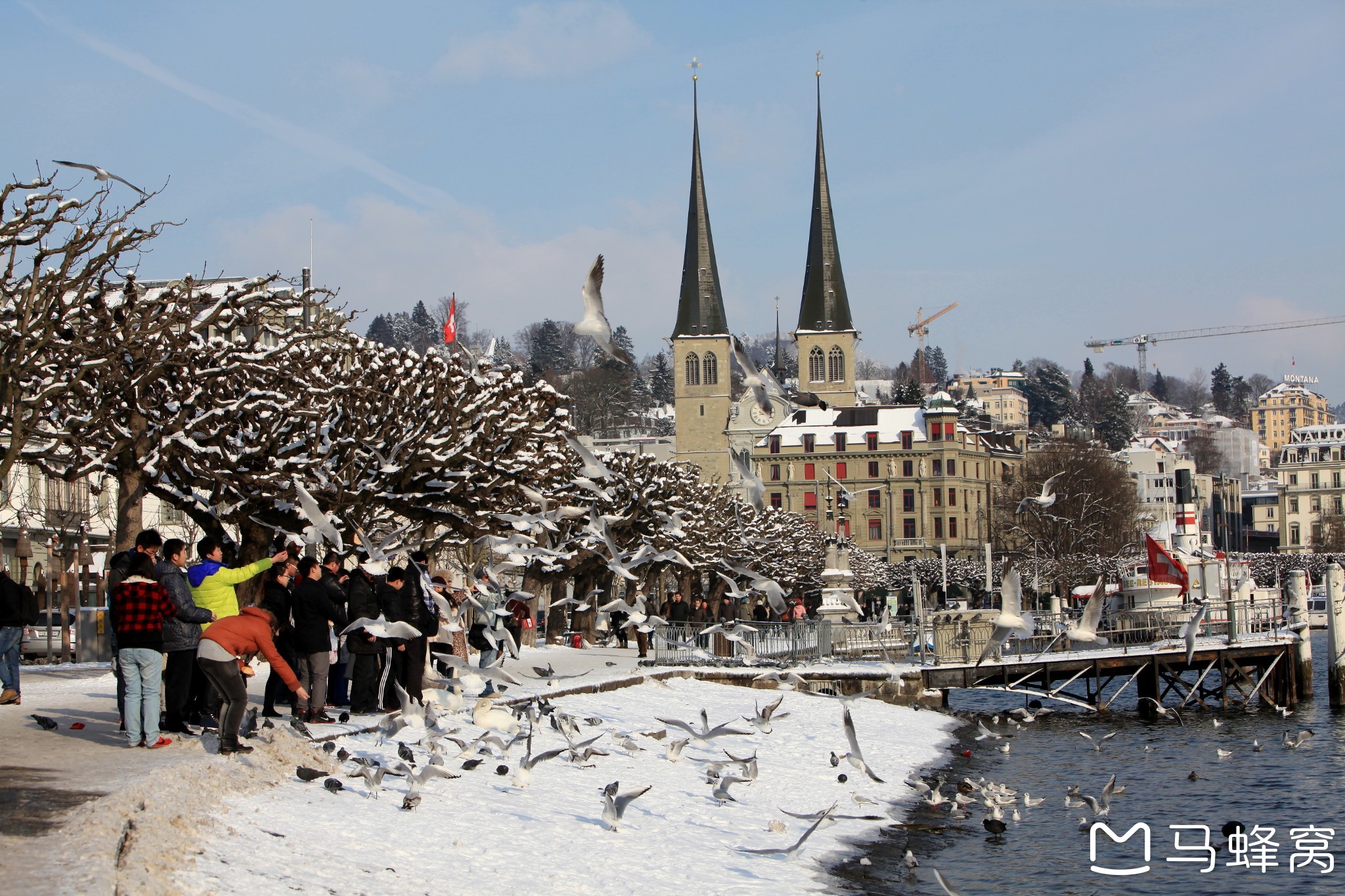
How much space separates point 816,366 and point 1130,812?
124 m

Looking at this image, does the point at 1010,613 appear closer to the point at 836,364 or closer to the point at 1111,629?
the point at 1111,629

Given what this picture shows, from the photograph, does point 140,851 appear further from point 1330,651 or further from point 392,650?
point 1330,651

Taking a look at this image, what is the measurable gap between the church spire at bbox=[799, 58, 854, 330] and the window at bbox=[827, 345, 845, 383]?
3072mm

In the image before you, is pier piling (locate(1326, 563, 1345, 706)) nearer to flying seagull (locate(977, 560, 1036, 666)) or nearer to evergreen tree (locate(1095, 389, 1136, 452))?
flying seagull (locate(977, 560, 1036, 666))

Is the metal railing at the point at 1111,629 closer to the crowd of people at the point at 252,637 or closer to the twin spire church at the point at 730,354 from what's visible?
the crowd of people at the point at 252,637

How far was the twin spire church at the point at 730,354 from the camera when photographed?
443ft

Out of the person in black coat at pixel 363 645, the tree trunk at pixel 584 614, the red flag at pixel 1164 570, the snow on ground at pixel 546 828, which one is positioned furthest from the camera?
the red flag at pixel 1164 570

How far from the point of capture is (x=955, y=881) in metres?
15.5

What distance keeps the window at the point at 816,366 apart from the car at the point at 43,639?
372ft

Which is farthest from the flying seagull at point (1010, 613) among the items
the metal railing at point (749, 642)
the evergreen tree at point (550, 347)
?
the evergreen tree at point (550, 347)

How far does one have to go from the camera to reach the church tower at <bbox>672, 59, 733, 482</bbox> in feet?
436

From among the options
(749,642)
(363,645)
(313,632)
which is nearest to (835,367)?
(749,642)

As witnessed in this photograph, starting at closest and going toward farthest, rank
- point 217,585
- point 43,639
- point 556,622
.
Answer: point 217,585 < point 43,639 < point 556,622

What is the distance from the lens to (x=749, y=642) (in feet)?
110
